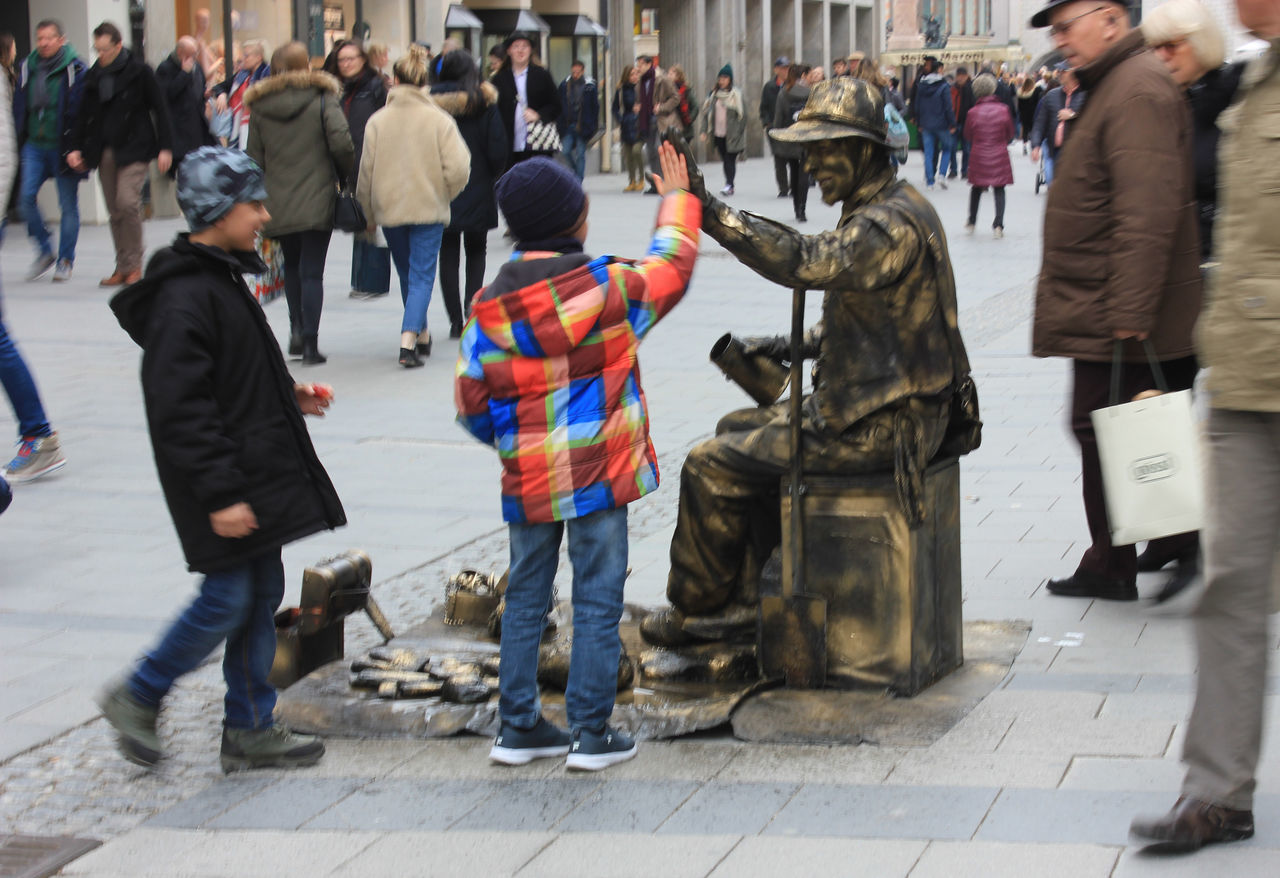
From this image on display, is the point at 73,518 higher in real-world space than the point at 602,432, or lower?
lower

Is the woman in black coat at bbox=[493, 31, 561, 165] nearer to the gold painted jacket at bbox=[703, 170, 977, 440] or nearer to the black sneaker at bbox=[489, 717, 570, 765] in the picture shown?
the gold painted jacket at bbox=[703, 170, 977, 440]

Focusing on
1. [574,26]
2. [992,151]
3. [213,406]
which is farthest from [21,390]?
[574,26]

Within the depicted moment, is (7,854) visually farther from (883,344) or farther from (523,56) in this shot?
(523,56)

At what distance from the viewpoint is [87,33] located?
57.5 feet

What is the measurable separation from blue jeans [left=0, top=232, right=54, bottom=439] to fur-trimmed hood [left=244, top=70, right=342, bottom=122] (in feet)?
10.3

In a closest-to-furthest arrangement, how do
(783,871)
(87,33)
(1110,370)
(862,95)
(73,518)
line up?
(783,871) → (862,95) → (1110,370) → (73,518) → (87,33)

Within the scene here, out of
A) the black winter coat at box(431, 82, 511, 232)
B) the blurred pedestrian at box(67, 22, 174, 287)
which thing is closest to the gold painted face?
the black winter coat at box(431, 82, 511, 232)

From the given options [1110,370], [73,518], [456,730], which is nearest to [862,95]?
[1110,370]

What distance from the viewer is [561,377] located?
397cm

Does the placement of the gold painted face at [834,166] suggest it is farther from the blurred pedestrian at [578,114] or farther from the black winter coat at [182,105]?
the blurred pedestrian at [578,114]

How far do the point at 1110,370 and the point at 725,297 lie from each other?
7926 mm

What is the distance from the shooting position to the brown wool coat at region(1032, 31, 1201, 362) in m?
5.10

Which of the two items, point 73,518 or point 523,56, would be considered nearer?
point 73,518

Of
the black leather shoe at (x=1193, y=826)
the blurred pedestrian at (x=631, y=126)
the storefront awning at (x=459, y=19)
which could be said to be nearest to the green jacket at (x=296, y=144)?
the black leather shoe at (x=1193, y=826)
